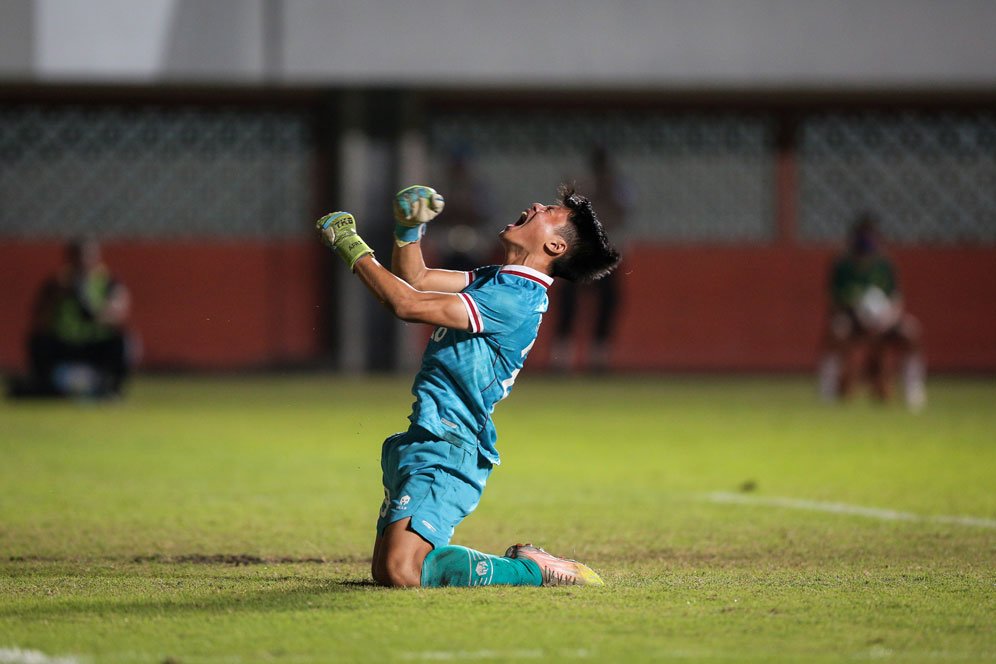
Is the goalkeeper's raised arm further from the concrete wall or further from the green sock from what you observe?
the concrete wall

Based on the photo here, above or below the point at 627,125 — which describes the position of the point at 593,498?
below

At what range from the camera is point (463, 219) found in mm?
21328

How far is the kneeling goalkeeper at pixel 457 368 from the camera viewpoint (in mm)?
6004

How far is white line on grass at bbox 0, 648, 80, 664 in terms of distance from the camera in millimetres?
4609

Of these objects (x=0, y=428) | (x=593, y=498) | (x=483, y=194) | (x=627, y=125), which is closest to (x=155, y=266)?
(x=483, y=194)

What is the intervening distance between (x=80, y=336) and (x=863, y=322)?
8.46 m

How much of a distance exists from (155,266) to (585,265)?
52.7 ft

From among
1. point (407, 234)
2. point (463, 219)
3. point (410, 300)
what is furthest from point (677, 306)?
point (410, 300)

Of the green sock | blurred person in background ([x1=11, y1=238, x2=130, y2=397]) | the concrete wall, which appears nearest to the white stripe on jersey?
the green sock

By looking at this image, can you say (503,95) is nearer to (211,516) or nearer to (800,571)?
(211,516)

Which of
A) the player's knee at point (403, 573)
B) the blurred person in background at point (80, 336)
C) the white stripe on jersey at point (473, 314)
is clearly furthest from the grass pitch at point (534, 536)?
the blurred person in background at point (80, 336)

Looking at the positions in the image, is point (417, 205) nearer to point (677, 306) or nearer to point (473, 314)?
point (473, 314)

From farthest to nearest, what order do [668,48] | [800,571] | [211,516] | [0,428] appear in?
[668,48] < [0,428] < [211,516] < [800,571]

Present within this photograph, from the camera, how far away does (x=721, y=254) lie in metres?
22.5
